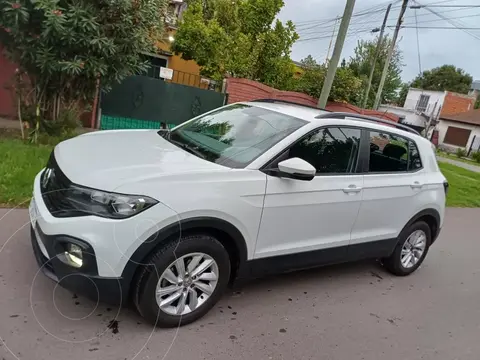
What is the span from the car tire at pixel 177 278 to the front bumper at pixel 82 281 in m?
0.14

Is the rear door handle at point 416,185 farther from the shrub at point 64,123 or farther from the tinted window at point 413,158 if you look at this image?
the shrub at point 64,123

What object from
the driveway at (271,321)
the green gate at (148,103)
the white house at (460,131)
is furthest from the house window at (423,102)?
the driveway at (271,321)

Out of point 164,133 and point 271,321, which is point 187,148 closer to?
point 164,133

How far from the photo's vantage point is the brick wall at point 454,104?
41.1 m

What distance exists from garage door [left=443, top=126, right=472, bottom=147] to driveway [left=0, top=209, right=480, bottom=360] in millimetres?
35642

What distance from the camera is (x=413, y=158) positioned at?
179 inches

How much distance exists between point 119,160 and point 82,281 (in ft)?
2.91

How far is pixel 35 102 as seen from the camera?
7.05 meters

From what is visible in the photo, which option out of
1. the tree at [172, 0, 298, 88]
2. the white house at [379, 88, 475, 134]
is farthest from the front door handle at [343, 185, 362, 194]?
the white house at [379, 88, 475, 134]

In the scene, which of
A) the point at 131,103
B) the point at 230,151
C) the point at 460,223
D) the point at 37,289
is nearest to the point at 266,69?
the point at 131,103

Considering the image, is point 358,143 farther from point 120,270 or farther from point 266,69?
point 266,69

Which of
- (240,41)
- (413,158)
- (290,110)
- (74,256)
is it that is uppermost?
(240,41)

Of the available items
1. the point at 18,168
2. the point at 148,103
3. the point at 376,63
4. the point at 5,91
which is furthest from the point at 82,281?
the point at 376,63

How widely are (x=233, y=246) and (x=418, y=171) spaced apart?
254 centimetres
